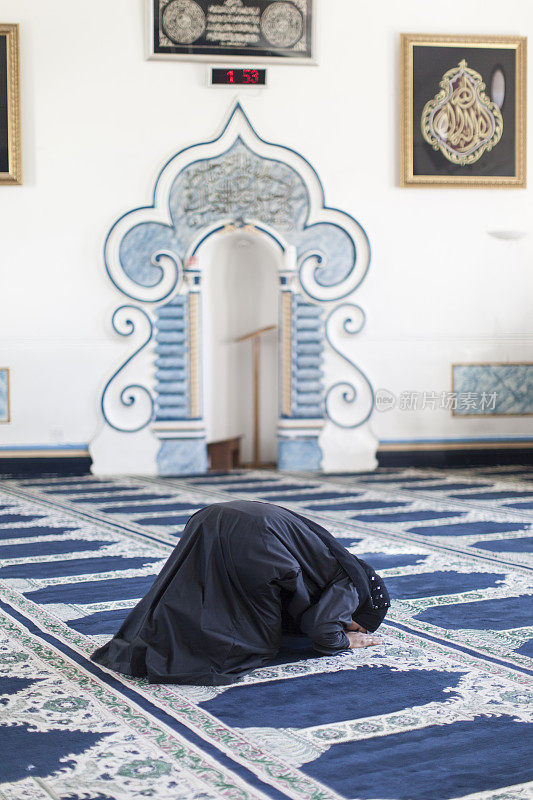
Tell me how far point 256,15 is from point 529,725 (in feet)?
19.5

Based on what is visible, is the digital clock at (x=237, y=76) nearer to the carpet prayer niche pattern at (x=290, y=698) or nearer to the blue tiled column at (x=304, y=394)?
the blue tiled column at (x=304, y=394)

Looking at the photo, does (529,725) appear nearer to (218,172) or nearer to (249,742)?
(249,742)

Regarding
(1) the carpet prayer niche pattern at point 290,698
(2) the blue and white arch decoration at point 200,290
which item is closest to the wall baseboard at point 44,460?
(2) the blue and white arch decoration at point 200,290

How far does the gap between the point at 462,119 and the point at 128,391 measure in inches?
120

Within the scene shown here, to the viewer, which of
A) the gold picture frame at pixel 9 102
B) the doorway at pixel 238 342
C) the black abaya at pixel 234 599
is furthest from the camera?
the doorway at pixel 238 342

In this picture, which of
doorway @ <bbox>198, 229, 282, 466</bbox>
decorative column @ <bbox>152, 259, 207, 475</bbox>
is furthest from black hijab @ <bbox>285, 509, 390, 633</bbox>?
doorway @ <bbox>198, 229, 282, 466</bbox>

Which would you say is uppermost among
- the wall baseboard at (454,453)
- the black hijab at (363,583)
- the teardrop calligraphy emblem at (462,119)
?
the teardrop calligraphy emblem at (462,119)

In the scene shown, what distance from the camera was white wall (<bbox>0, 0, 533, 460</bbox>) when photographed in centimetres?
700

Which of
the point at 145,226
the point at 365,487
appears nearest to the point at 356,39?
the point at 145,226

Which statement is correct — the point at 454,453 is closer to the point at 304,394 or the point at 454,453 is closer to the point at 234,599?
the point at 304,394

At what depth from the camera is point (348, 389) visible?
730 cm

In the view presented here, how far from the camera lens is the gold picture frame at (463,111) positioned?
7.20 meters

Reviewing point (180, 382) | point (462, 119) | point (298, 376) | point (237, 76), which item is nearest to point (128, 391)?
point (180, 382)

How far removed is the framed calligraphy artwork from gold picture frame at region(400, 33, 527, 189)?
2.45 feet
